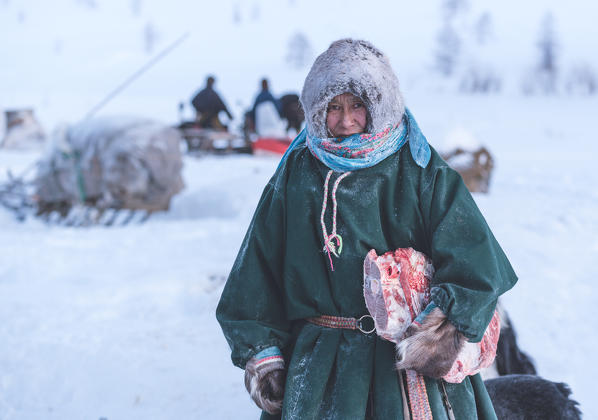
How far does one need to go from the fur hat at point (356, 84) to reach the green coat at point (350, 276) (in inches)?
4.6

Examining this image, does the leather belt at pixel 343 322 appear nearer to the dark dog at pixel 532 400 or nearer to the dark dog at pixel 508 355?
the dark dog at pixel 532 400

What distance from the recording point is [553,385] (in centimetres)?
200

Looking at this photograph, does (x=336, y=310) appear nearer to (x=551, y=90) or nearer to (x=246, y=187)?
(x=246, y=187)

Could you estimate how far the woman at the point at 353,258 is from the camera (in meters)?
1.32

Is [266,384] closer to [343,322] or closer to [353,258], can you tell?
[343,322]

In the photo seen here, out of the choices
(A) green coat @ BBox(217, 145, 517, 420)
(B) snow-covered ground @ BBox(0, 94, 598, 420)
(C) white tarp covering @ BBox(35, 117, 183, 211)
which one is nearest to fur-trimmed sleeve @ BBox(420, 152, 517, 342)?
(A) green coat @ BBox(217, 145, 517, 420)

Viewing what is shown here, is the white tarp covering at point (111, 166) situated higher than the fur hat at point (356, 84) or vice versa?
the fur hat at point (356, 84)

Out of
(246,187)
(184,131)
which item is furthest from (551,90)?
(246,187)

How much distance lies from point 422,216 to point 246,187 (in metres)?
5.50

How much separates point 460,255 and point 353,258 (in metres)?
0.27

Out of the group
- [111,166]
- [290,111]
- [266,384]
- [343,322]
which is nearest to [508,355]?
[343,322]

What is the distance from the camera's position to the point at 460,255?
1.32 m

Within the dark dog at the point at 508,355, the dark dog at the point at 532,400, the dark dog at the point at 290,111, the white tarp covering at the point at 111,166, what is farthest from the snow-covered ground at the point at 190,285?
the dark dog at the point at 290,111

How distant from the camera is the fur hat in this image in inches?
54.4
